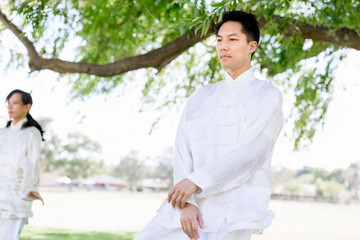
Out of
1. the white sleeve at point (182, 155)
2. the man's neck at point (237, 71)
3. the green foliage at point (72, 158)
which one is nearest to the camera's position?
the white sleeve at point (182, 155)

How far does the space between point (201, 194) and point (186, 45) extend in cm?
434

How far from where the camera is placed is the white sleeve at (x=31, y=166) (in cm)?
439

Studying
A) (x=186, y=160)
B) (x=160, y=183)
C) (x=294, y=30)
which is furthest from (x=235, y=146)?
(x=160, y=183)

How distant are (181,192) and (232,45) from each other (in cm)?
64

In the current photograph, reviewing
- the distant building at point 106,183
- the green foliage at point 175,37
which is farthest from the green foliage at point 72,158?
the green foliage at point 175,37

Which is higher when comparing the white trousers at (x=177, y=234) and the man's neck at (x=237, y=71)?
the man's neck at (x=237, y=71)

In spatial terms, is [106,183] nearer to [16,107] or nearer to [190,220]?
[16,107]

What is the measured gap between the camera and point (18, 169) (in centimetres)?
449

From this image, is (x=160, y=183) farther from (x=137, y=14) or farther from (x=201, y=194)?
(x=201, y=194)

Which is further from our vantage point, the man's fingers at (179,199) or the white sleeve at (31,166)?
the white sleeve at (31,166)

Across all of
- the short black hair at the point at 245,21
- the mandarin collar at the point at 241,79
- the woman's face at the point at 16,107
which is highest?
the short black hair at the point at 245,21

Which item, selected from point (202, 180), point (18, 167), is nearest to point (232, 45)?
point (202, 180)

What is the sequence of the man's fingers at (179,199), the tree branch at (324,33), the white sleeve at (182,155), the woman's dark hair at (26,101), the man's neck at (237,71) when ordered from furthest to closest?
the tree branch at (324,33) → the woman's dark hair at (26,101) → the man's neck at (237,71) → the white sleeve at (182,155) → the man's fingers at (179,199)

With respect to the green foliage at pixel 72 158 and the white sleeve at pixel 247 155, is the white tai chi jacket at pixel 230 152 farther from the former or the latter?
the green foliage at pixel 72 158
